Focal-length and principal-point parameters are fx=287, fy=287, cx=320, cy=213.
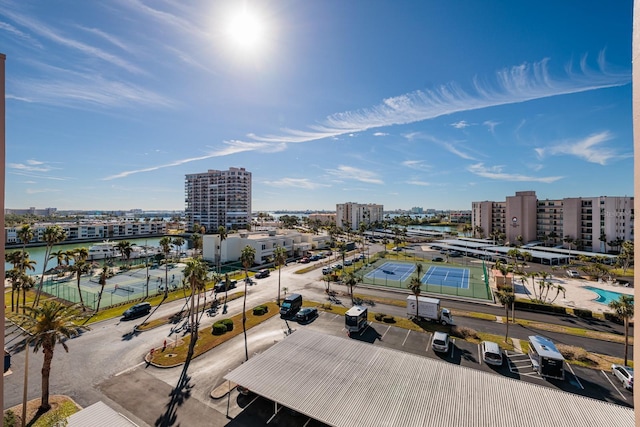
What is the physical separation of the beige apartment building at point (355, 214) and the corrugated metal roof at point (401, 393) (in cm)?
14380

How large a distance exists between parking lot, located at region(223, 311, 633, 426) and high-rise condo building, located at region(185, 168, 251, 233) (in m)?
127

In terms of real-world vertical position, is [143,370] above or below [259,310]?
below

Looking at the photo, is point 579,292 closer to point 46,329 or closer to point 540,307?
point 540,307

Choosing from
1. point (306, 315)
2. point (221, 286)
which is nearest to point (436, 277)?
point (306, 315)

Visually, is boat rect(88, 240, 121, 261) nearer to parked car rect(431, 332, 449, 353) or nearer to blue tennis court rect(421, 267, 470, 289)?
blue tennis court rect(421, 267, 470, 289)

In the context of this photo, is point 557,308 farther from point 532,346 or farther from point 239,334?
point 239,334

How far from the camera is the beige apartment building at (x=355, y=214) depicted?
169125 mm

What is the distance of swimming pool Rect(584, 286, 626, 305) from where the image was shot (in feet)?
140

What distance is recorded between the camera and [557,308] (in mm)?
36625

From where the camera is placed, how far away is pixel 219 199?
513ft

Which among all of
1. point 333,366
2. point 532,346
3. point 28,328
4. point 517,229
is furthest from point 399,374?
point 517,229

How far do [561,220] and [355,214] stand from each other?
96681mm

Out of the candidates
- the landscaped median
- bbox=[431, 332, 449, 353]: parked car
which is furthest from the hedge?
the landscaped median

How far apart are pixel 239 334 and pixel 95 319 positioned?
19.3m
